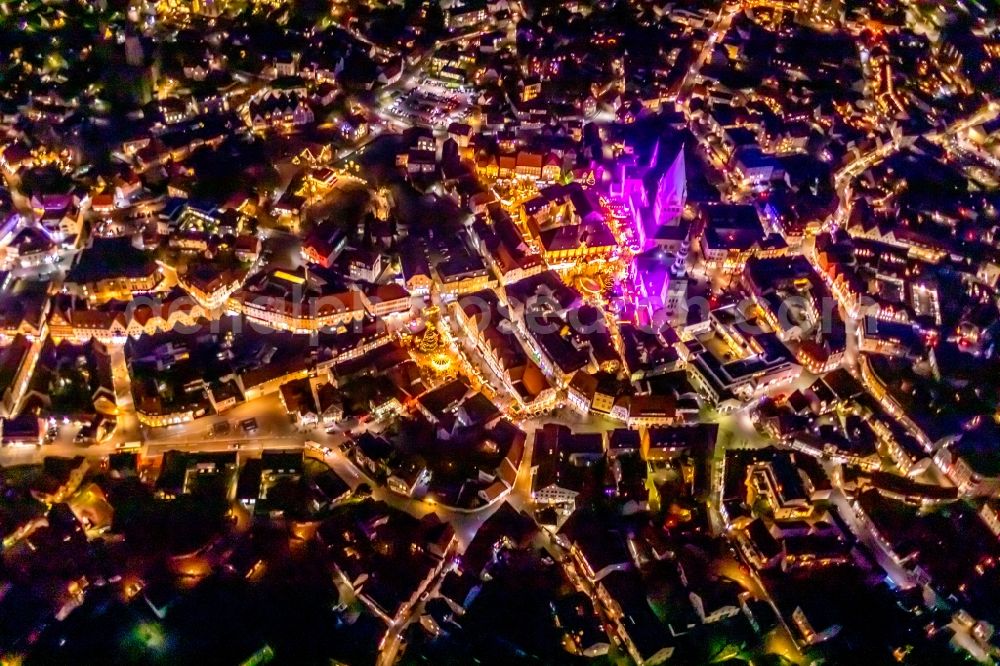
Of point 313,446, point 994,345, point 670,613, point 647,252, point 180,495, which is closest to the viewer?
point 670,613

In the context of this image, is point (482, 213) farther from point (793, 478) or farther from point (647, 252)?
point (793, 478)

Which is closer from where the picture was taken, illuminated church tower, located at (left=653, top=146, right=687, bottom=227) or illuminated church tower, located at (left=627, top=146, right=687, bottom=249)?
illuminated church tower, located at (left=627, top=146, right=687, bottom=249)

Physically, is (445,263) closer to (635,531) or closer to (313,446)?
(313,446)

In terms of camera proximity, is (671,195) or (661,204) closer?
(661,204)

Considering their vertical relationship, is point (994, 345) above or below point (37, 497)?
above

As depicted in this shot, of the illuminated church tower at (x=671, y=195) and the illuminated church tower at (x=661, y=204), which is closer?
the illuminated church tower at (x=661, y=204)


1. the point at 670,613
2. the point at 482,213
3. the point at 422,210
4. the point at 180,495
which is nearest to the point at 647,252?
the point at 482,213

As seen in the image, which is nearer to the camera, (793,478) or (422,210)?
(793,478)

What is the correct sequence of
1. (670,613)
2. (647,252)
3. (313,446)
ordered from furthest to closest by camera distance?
(647,252) → (313,446) → (670,613)

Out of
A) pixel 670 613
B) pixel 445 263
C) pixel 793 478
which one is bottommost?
pixel 670 613

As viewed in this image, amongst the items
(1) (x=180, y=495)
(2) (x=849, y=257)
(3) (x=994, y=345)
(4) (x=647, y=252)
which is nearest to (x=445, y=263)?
(4) (x=647, y=252)
